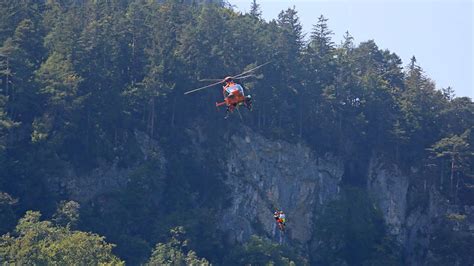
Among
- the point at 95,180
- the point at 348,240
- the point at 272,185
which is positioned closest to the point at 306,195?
the point at 272,185

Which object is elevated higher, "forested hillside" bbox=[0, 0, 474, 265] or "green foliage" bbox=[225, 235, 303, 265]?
"forested hillside" bbox=[0, 0, 474, 265]

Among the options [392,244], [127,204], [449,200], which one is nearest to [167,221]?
[127,204]

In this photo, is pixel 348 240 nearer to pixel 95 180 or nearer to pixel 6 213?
pixel 95 180

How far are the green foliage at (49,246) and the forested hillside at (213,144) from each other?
0.16 metres

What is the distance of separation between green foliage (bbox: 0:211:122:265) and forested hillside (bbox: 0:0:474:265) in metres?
0.16

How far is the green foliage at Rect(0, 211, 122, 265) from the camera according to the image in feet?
224

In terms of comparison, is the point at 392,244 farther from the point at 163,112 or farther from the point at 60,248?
the point at 60,248

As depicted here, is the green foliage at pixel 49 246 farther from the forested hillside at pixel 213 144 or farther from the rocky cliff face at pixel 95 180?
the rocky cliff face at pixel 95 180

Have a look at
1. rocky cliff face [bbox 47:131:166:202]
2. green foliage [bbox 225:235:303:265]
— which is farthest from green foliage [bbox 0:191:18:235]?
green foliage [bbox 225:235:303:265]

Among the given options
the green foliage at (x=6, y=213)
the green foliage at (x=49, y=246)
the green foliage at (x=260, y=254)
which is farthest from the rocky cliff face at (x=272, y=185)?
the green foliage at (x=6, y=213)

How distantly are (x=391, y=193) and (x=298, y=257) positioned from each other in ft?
42.2

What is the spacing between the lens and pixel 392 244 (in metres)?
87.7

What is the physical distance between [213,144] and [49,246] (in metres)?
20.1

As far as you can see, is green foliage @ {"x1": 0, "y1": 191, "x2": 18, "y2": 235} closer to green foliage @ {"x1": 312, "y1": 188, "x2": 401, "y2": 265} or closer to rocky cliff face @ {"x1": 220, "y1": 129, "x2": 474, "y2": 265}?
rocky cliff face @ {"x1": 220, "y1": 129, "x2": 474, "y2": 265}
